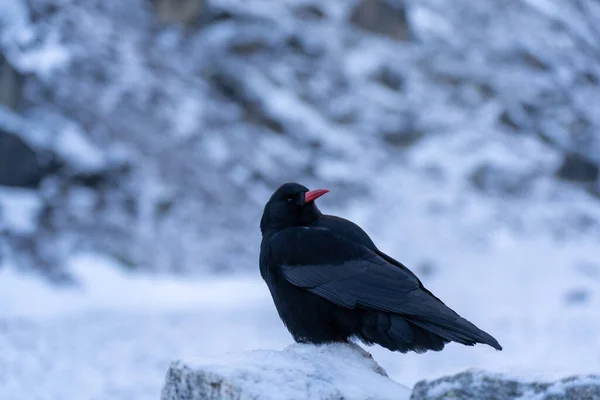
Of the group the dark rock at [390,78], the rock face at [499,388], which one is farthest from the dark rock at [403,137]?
the rock face at [499,388]

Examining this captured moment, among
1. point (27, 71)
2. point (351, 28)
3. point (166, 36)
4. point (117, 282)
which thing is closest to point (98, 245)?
point (117, 282)

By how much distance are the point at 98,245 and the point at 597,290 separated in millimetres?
7994

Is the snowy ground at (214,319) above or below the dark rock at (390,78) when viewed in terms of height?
below

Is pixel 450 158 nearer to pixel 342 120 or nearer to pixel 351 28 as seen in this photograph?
pixel 342 120

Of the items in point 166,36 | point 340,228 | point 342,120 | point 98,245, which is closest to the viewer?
point 340,228

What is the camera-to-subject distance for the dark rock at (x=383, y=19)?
888 inches

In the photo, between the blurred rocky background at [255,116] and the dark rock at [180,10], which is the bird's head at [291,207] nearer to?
the blurred rocky background at [255,116]

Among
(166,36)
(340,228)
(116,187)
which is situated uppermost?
(166,36)

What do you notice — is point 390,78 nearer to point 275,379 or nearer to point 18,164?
point 18,164

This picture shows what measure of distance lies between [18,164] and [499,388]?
40.5 ft

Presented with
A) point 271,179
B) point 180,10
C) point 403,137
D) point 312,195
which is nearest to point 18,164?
point 271,179

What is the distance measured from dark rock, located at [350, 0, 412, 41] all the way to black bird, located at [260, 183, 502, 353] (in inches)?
762

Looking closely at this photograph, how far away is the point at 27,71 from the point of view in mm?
A: 15805

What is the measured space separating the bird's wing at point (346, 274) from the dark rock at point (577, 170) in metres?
14.7
